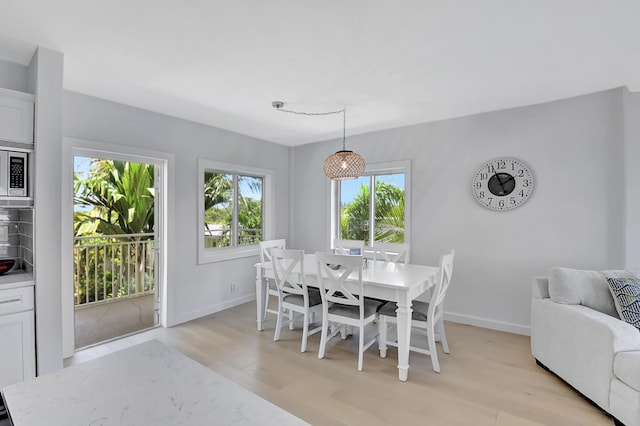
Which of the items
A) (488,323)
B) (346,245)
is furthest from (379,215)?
(488,323)

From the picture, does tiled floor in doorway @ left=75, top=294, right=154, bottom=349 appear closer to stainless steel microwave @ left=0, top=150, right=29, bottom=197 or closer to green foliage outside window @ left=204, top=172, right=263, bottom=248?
green foliage outside window @ left=204, top=172, right=263, bottom=248

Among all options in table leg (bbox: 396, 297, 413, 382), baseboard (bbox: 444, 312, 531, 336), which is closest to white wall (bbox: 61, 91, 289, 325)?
table leg (bbox: 396, 297, 413, 382)

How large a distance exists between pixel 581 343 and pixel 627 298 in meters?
0.47

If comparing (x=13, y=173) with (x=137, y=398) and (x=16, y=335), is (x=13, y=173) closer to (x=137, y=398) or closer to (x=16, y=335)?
(x=16, y=335)

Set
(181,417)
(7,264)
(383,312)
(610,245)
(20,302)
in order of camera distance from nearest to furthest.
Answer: (181,417), (20,302), (7,264), (383,312), (610,245)

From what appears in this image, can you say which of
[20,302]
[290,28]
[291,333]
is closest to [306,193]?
[291,333]

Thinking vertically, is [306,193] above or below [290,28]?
below

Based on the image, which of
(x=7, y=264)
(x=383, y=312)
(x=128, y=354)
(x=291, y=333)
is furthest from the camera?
(x=291, y=333)

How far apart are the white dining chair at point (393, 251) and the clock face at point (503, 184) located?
1.05 meters

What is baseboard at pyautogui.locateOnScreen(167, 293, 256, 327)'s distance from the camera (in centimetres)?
378

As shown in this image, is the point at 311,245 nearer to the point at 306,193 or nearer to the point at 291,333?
the point at 306,193

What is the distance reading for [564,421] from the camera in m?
2.04

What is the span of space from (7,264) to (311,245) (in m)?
3.61

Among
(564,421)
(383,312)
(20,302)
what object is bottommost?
(564,421)
